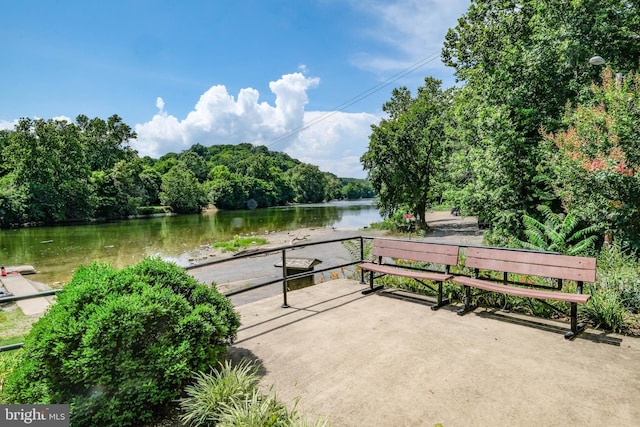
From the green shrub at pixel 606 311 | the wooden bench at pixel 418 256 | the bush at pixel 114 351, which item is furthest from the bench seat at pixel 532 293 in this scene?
the bush at pixel 114 351

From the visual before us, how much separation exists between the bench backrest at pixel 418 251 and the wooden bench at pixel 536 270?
0.28m

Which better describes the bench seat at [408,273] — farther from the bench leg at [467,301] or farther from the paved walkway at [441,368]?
the paved walkway at [441,368]

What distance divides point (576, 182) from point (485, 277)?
171 inches

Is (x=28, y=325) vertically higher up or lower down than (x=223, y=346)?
lower down

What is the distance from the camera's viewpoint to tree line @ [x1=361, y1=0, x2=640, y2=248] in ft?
25.1

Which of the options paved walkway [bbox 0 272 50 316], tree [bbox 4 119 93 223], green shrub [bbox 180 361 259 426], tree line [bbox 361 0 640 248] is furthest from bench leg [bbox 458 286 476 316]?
tree [bbox 4 119 93 223]

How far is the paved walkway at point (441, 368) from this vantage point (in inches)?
111

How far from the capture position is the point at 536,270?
4648 mm

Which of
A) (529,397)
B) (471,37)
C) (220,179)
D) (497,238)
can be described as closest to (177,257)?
(497,238)

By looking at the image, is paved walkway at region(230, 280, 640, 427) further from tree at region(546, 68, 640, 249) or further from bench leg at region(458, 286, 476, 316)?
tree at region(546, 68, 640, 249)

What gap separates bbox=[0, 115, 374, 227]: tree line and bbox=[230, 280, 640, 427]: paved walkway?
38854mm

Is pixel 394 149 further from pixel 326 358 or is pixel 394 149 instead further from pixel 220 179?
pixel 220 179

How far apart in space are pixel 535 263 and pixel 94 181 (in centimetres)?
6490

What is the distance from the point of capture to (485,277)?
227 inches
